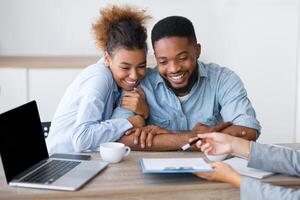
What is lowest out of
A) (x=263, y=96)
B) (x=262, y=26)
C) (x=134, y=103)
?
(x=263, y=96)

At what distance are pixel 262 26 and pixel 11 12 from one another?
197cm

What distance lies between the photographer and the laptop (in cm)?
140

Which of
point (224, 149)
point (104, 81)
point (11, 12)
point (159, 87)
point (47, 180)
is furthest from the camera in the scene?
point (11, 12)

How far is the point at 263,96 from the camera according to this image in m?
3.99

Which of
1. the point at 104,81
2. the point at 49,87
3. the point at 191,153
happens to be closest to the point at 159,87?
the point at 104,81

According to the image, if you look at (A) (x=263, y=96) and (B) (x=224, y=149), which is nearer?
(B) (x=224, y=149)

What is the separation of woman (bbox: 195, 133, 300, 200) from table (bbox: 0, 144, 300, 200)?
3 centimetres

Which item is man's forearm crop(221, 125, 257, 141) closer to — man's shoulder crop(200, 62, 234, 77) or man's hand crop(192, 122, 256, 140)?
man's hand crop(192, 122, 256, 140)

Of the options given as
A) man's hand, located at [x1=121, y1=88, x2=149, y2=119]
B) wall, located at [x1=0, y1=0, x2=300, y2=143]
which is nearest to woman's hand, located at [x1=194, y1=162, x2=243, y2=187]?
man's hand, located at [x1=121, y1=88, x2=149, y2=119]

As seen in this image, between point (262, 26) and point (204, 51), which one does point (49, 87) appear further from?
point (262, 26)

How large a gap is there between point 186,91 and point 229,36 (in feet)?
6.18

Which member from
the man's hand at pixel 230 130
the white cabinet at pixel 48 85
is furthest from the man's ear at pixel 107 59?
the white cabinet at pixel 48 85

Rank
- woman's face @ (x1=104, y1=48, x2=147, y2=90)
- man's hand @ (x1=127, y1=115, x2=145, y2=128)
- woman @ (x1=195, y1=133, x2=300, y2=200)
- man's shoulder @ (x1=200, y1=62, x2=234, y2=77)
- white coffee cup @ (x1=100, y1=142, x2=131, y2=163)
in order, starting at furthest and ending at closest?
man's shoulder @ (x1=200, y1=62, x2=234, y2=77), woman's face @ (x1=104, y1=48, x2=147, y2=90), man's hand @ (x1=127, y1=115, x2=145, y2=128), white coffee cup @ (x1=100, y1=142, x2=131, y2=163), woman @ (x1=195, y1=133, x2=300, y2=200)

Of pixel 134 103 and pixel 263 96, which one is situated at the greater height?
pixel 134 103
